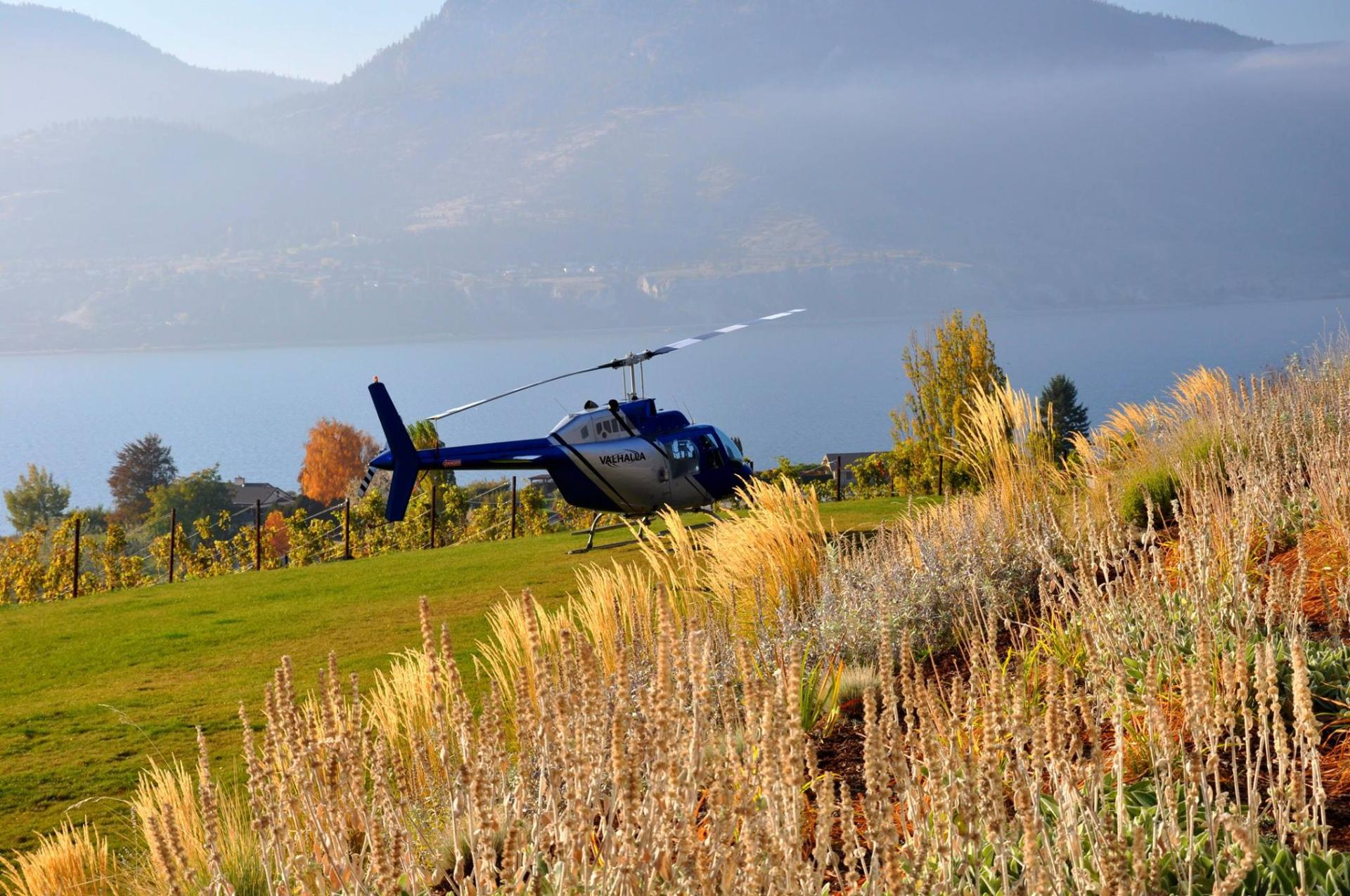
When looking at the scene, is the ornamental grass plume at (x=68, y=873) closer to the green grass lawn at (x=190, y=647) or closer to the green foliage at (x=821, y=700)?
the green grass lawn at (x=190, y=647)

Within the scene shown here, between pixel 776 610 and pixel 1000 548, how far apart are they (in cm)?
134

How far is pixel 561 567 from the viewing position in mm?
12172

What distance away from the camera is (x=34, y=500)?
7275 centimetres

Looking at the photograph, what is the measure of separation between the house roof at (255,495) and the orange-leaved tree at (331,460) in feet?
10.2

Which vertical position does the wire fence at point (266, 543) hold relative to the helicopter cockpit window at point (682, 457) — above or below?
below

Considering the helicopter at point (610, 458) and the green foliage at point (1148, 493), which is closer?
the green foliage at point (1148, 493)

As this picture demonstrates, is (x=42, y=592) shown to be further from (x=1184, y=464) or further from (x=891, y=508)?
(x=1184, y=464)

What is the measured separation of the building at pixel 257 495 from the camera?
6957 cm

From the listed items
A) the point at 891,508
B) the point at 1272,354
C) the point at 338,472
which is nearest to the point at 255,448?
the point at 338,472

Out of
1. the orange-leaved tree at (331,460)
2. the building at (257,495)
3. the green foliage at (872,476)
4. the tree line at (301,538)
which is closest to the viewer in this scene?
the tree line at (301,538)

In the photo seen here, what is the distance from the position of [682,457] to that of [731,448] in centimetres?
96

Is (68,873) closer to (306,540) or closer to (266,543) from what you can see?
(306,540)

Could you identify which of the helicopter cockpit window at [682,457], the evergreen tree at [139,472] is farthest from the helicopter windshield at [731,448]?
the evergreen tree at [139,472]

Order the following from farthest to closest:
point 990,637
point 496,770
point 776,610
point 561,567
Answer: point 561,567 → point 776,610 → point 990,637 → point 496,770
